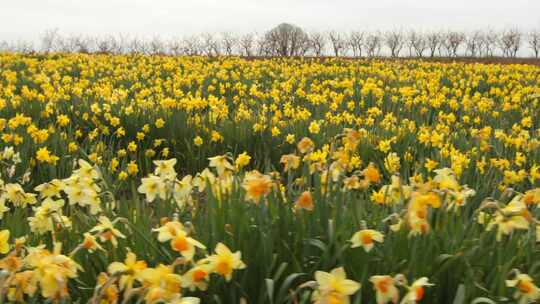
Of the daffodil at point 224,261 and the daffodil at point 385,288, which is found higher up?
the daffodil at point 224,261

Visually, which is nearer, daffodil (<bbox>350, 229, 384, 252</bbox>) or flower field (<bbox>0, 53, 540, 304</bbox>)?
flower field (<bbox>0, 53, 540, 304</bbox>)

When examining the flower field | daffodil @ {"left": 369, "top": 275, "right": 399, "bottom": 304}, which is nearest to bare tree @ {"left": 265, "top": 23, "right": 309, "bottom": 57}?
the flower field

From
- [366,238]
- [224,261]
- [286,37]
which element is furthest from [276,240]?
[286,37]

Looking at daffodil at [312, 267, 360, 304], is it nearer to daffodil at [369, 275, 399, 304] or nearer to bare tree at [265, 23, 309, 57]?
daffodil at [369, 275, 399, 304]

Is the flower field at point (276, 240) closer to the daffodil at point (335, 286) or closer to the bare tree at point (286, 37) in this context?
the daffodil at point (335, 286)

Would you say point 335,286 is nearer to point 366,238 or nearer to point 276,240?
point 366,238

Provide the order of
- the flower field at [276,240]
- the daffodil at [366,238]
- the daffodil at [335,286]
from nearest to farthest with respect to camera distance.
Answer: the daffodil at [335,286] → the flower field at [276,240] → the daffodil at [366,238]

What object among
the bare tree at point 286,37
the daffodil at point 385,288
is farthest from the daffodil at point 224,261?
the bare tree at point 286,37

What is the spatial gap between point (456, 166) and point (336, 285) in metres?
2.03

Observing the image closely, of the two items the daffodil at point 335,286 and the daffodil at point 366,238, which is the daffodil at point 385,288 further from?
the daffodil at point 366,238

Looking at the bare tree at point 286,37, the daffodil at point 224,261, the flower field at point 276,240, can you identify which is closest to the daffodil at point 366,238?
the flower field at point 276,240

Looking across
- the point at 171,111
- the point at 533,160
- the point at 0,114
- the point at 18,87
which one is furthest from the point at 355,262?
the point at 18,87

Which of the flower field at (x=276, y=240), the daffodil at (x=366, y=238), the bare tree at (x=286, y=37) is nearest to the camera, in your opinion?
the flower field at (x=276, y=240)

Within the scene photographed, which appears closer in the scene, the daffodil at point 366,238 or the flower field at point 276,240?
the flower field at point 276,240
